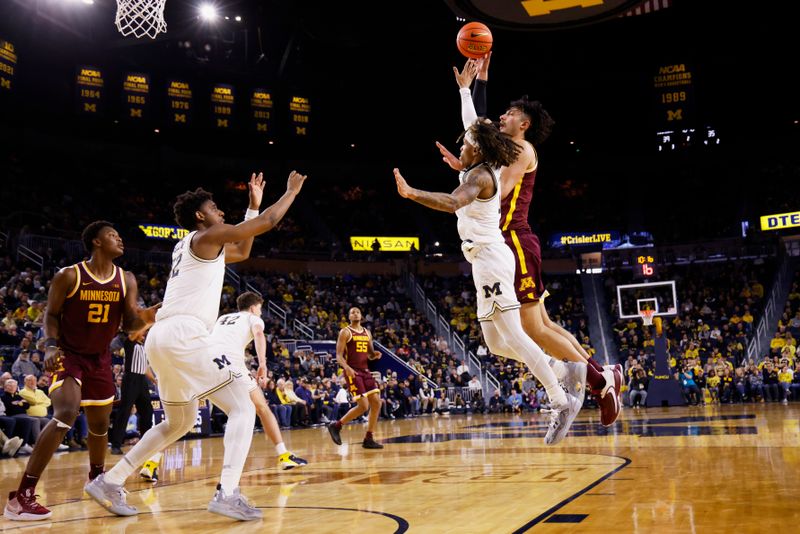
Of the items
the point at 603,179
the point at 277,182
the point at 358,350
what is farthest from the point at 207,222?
the point at 603,179

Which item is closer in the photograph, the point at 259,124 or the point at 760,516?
the point at 760,516

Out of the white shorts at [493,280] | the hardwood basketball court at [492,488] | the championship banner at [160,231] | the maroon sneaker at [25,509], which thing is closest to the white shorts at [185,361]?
the hardwood basketball court at [492,488]

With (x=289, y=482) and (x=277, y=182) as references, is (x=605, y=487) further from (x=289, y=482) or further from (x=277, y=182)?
(x=277, y=182)

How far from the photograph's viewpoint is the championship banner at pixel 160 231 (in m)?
27.0

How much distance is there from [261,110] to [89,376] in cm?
2553

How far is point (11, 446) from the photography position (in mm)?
10969

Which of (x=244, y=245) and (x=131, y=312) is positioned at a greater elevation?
(x=244, y=245)

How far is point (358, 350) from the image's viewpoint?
428 inches

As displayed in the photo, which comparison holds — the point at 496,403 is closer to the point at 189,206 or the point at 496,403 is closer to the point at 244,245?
the point at 244,245

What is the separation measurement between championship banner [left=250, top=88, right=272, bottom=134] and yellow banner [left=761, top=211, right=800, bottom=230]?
19.8m

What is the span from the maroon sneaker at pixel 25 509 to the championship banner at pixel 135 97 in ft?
78.5

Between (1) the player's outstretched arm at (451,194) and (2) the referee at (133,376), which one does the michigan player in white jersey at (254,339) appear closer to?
(2) the referee at (133,376)

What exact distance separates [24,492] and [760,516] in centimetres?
444

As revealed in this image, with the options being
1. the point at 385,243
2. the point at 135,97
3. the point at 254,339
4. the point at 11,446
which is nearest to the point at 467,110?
the point at 254,339
